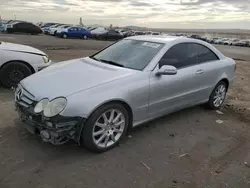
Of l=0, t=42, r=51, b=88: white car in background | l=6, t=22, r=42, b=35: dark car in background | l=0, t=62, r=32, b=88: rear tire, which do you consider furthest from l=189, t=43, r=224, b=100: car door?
l=6, t=22, r=42, b=35: dark car in background

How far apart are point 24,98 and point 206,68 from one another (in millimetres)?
3272

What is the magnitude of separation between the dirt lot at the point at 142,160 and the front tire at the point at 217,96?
755mm

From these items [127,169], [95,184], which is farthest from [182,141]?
[95,184]

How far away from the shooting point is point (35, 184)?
309cm

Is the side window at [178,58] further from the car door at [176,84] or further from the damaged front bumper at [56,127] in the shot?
the damaged front bumper at [56,127]

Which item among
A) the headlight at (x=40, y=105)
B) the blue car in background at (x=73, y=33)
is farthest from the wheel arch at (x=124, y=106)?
the blue car in background at (x=73, y=33)

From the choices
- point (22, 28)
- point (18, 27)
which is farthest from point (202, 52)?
point (22, 28)

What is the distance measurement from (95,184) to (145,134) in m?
1.57

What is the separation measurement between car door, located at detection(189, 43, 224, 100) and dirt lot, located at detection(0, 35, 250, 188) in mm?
742

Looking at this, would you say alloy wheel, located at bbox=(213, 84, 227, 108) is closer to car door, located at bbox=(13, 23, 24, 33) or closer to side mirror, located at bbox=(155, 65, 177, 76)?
side mirror, located at bbox=(155, 65, 177, 76)

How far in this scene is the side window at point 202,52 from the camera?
5.17 metres

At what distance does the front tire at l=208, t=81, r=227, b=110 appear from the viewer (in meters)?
5.69

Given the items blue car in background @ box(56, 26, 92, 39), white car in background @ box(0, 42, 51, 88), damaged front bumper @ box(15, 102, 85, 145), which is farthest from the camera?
blue car in background @ box(56, 26, 92, 39)

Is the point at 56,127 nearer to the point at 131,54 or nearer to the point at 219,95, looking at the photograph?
the point at 131,54
